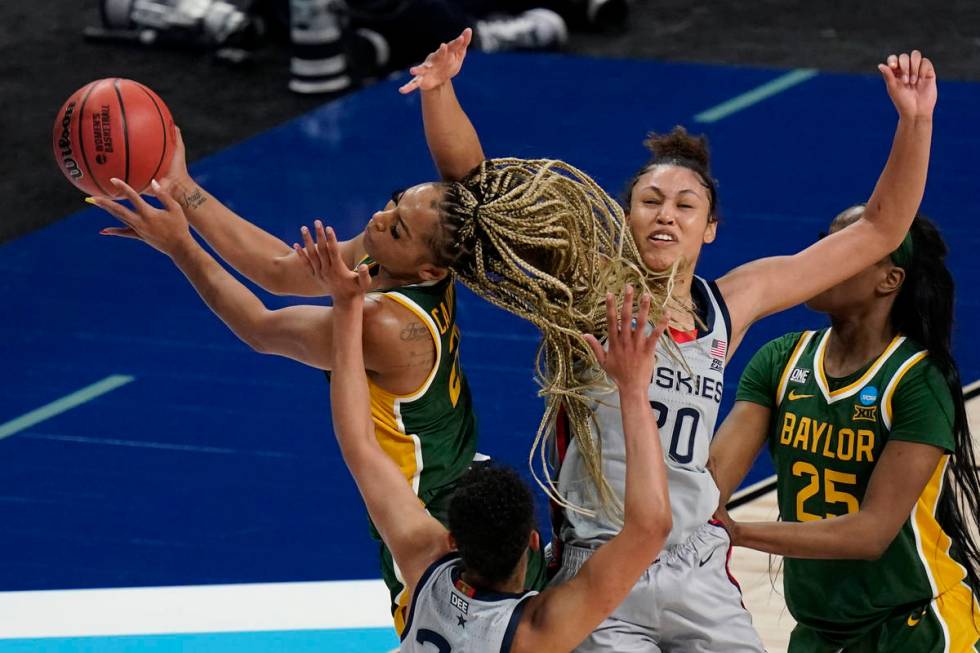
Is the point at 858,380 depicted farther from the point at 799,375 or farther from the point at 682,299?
the point at 682,299

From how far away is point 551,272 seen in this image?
3.76 m

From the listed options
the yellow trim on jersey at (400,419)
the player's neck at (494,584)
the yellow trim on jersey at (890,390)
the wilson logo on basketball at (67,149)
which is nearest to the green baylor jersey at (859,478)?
the yellow trim on jersey at (890,390)

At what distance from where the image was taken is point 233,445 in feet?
20.6

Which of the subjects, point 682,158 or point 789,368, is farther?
point 789,368

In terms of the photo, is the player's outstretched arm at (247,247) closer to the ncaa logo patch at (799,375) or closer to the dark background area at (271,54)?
the ncaa logo patch at (799,375)

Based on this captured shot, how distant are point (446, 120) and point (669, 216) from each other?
595 millimetres

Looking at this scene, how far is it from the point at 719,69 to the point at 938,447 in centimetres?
641

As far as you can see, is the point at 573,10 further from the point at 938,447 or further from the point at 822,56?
Result: the point at 938,447

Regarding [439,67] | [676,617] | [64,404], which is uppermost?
[439,67]

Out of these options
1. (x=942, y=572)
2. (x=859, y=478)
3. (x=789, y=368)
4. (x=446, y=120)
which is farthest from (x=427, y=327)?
(x=942, y=572)

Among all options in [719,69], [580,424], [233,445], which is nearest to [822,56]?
[719,69]

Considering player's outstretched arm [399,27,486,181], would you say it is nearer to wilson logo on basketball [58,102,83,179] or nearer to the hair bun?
the hair bun

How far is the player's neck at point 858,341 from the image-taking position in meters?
4.11

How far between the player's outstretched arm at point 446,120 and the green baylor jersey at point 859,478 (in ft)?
3.37
